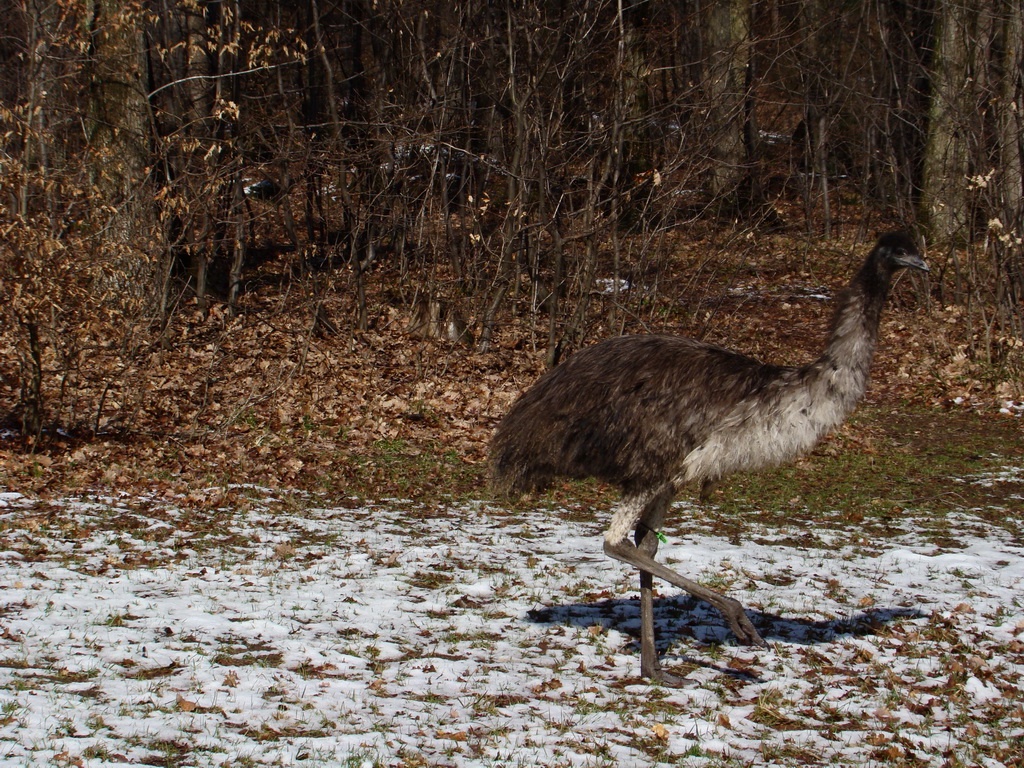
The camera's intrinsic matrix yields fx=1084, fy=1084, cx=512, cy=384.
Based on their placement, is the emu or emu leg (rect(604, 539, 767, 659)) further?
emu leg (rect(604, 539, 767, 659))

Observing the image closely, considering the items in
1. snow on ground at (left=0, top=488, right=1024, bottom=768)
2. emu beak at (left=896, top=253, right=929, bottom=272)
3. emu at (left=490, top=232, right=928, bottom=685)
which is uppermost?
emu beak at (left=896, top=253, right=929, bottom=272)

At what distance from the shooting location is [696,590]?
20.2 ft

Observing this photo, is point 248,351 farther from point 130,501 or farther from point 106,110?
point 130,501

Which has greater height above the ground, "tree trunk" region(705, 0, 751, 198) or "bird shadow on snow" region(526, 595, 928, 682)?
"tree trunk" region(705, 0, 751, 198)

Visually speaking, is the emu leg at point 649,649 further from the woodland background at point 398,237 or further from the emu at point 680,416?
the woodland background at point 398,237

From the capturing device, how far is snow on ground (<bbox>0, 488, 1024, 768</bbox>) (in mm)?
5012

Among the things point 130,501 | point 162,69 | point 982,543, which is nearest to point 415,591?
point 130,501

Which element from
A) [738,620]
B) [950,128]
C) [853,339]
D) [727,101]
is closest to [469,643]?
[738,620]

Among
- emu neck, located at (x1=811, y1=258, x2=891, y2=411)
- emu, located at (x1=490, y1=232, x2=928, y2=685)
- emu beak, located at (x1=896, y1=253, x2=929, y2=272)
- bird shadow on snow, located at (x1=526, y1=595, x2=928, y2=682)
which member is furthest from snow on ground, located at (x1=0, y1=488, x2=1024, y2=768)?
emu beak, located at (x1=896, y1=253, x2=929, y2=272)

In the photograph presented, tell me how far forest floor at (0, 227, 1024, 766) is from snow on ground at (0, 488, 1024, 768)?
0.9 inches

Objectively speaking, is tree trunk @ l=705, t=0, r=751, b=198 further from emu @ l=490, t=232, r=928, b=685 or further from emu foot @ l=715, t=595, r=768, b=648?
emu foot @ l=715, t=595, r=768, b=648

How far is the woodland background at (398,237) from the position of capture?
36.3 ft

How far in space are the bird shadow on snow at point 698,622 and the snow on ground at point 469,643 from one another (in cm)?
2

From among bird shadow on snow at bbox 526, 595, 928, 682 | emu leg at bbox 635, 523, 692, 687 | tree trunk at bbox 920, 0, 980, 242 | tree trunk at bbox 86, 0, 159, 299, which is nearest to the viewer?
emu leg at bbox 635, 523, 692, 687
